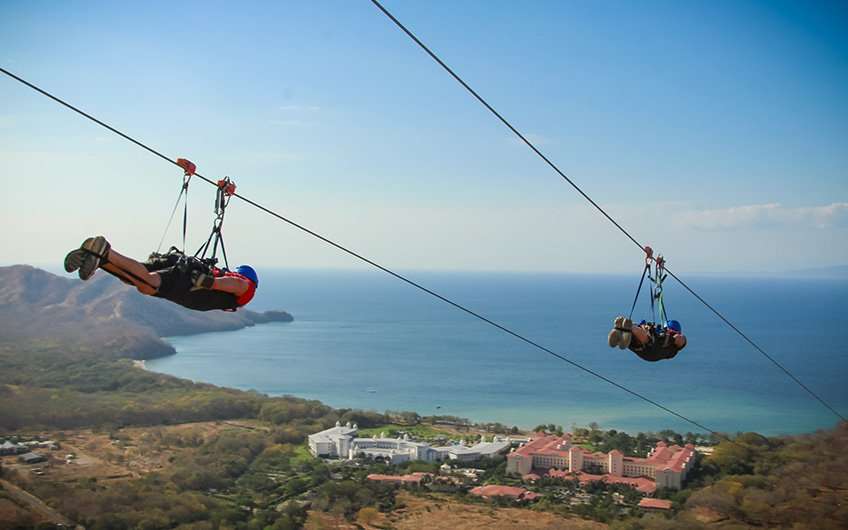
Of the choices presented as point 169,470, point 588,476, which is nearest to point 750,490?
point 588,476

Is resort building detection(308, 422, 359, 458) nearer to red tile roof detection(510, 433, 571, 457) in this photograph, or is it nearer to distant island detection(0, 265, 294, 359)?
red tile roof detection(510, 433, 571, 457)

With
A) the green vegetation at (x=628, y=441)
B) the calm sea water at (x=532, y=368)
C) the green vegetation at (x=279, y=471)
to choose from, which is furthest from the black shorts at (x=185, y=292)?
the calm sea water at (x=532, y=368)

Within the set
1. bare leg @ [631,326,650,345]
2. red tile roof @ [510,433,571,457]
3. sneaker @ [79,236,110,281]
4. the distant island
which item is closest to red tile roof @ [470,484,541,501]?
red tile roof @ [510,433,571,457]

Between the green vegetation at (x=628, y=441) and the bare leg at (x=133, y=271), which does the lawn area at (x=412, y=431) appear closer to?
the green vegetation at (x=628, y=441)

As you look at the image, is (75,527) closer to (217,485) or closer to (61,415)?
(217,485)

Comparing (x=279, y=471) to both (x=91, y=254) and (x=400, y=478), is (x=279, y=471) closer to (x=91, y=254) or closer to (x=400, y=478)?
(x=400, y=478)

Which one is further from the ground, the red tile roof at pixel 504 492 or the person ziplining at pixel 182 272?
the person ziplining at pixel 182 272

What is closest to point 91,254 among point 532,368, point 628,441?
point 628,441
